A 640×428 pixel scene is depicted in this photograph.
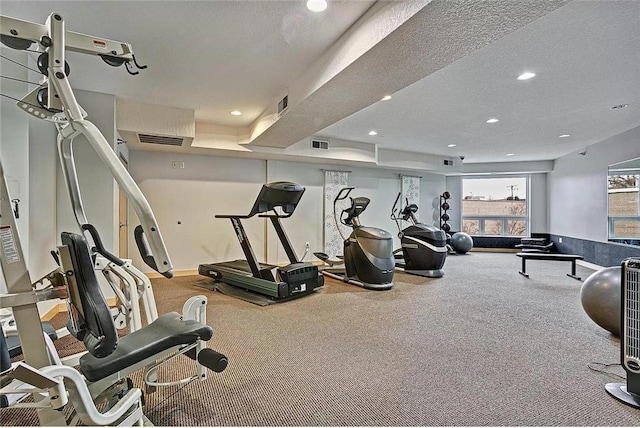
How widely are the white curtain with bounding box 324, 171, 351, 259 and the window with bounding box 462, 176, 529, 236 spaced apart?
4521 mm

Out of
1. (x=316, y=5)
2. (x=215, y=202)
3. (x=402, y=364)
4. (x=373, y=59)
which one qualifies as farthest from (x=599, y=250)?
(x=215, y=202)

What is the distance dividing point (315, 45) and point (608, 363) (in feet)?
11.3

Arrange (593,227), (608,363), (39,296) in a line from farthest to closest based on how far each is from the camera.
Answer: (593,227), (608,363), (39,296)

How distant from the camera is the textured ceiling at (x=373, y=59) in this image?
2.26 metres

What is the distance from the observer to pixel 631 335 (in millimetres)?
2049

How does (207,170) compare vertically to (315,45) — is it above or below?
below

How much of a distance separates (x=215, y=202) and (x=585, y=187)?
7846 millimetres

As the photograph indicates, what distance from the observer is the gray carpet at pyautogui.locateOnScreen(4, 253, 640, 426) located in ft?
6.21

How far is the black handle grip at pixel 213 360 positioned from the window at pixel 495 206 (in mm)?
9577

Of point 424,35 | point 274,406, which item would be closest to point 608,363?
point 274,406

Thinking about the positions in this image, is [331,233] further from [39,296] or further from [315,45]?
[39,296]

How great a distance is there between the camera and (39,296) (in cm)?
162

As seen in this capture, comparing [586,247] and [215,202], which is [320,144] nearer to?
[215,202]

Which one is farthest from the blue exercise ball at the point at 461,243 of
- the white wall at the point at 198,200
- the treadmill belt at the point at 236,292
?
the treadmill belt at the point at 236,292
